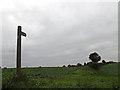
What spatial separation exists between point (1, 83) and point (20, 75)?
107 centimetres

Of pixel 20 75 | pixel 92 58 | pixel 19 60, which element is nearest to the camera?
pixel 20 75

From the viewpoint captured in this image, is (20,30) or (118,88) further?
(20,30)

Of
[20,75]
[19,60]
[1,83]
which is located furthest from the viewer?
[19,60]

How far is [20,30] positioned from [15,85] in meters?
2.94

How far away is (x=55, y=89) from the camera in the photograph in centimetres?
696

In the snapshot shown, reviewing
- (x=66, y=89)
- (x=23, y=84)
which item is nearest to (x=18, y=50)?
(x=23, y=84)

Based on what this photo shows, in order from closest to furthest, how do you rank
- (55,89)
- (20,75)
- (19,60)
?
(55,89), (20,75), (19,60)

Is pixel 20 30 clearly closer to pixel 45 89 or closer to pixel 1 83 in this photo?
pixel 1 83

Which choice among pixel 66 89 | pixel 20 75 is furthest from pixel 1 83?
pixel 66 89

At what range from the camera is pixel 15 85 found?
7.51 metres

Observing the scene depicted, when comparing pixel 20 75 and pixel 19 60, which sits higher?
pixel 19 60

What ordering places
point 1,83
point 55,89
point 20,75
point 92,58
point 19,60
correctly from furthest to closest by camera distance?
1. point 92,58
2. point 19,60
3. point 20,75
4. point 1,83
5. point 55,89

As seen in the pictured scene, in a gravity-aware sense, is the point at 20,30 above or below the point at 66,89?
above

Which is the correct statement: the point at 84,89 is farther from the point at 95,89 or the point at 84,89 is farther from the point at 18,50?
the point at 18,50
